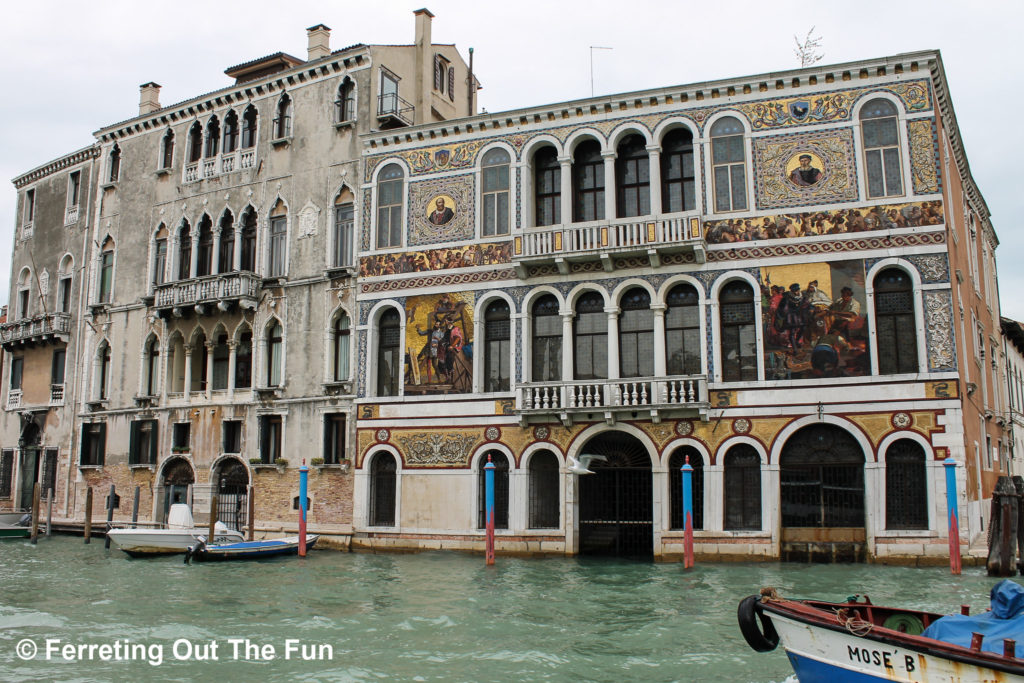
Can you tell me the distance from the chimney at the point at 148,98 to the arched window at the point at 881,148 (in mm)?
22367

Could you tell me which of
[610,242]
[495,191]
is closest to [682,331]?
[610,242]

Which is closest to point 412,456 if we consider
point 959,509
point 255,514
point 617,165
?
point 255,514

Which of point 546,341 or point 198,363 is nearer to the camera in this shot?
point 546,341

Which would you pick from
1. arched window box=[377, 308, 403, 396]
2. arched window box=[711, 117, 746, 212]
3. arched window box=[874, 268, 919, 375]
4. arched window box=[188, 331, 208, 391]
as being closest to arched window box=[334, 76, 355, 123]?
arched window box=[377, 308, 403, 396]

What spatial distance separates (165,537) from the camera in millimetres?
21406

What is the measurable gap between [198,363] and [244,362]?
1.91 metres

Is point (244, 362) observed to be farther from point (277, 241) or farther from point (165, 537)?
point (165, 537)

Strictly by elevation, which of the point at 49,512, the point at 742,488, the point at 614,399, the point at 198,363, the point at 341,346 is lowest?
the point at 49,512

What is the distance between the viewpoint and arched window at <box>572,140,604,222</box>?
2141 cm

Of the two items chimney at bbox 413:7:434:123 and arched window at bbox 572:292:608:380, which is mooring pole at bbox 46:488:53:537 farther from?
arched window at bbox 572:292:608:380

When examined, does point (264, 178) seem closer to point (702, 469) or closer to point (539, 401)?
point (539, 401)

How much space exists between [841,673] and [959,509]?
35.6 feet

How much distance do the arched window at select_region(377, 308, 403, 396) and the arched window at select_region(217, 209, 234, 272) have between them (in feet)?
20.0

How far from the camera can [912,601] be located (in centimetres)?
1359
